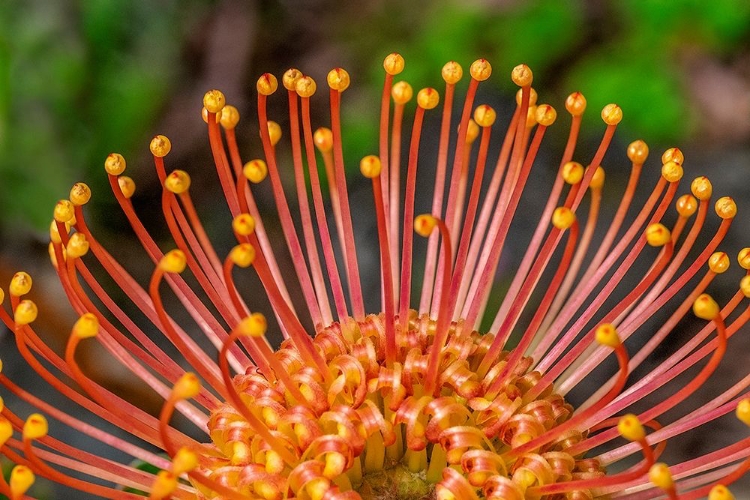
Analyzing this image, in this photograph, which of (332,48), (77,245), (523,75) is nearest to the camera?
(77,245)

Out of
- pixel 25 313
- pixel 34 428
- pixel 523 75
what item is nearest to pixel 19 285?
pixel 25 313

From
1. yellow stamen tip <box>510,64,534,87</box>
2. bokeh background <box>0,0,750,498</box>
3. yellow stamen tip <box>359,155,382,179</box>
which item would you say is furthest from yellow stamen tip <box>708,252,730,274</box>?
bokeh background <box>0,0,750,498</box>

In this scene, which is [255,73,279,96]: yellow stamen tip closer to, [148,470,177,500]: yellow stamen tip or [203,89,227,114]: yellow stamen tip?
[203,89,227,114]: yellow stamen tip

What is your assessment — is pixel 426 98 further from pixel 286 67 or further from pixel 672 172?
pixel 286 67

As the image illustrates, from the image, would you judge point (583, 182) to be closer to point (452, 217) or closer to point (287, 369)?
point (452, 217)

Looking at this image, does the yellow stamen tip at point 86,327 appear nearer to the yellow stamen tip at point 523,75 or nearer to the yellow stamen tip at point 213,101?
the yellow stamen tip at point 213,101

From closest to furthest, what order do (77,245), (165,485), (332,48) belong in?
(165,485) < (77,245) < (332,48)

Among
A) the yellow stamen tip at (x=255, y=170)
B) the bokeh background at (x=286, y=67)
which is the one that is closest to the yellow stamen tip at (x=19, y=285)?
the yellow stamen tip at (x=255, y=170)
